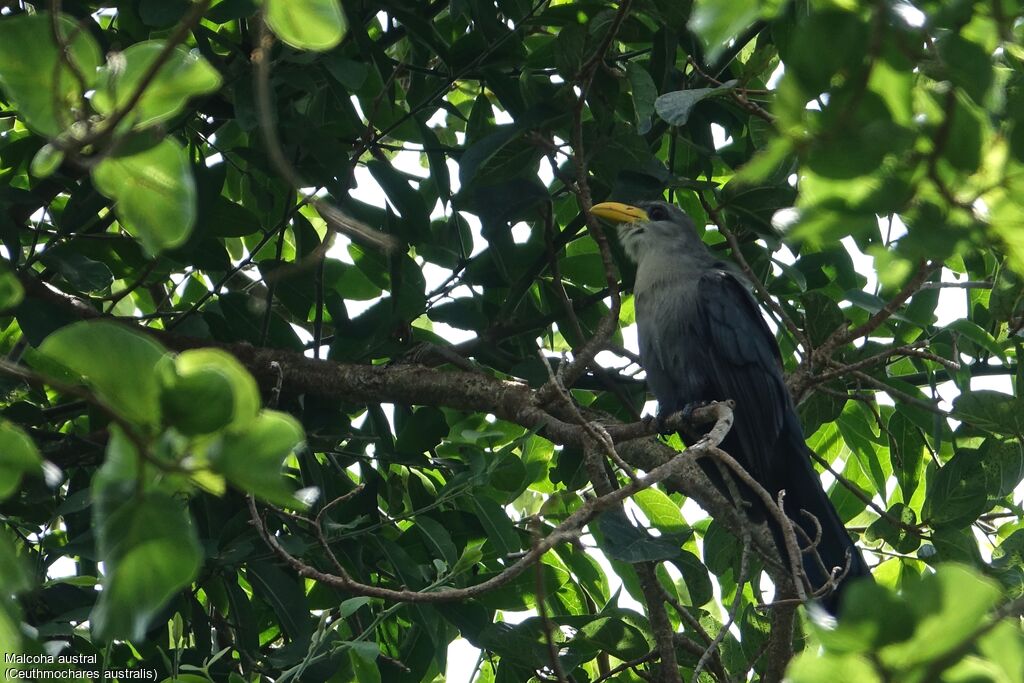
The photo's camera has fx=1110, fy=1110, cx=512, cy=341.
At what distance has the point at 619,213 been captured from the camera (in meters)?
5.19

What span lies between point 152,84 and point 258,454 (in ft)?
1.35

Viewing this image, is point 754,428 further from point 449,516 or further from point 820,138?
point 820,138

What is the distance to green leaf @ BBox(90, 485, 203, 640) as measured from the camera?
1.03m

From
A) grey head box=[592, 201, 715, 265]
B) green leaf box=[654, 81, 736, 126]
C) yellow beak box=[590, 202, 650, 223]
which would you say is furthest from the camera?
grey head box=[592, 201, 715, 265]

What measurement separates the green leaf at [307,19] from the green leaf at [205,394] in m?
0.36

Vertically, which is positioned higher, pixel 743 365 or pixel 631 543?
pixel 743 365

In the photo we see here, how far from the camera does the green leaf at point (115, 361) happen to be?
103 cm

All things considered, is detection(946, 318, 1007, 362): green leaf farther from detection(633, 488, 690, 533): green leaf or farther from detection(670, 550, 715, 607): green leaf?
detection(633, 488, 690, 533): green leaf

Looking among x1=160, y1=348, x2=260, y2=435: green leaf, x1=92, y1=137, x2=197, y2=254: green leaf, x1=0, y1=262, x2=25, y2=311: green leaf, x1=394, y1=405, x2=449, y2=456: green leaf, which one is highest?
x1=394, y1=405, x2=449, y2=456: green leaf

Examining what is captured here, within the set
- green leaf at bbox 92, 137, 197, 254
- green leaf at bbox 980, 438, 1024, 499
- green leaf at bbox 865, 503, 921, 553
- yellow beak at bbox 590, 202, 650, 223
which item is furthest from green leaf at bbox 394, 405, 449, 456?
green leaf at bbox 92, 137, 197, 254

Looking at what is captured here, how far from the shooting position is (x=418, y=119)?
4.10 m

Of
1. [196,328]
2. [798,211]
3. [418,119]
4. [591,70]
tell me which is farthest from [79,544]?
[798,211]

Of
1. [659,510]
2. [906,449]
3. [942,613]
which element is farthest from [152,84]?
[906,449]

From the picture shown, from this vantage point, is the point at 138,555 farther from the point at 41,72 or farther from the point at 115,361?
the point at 41,72
